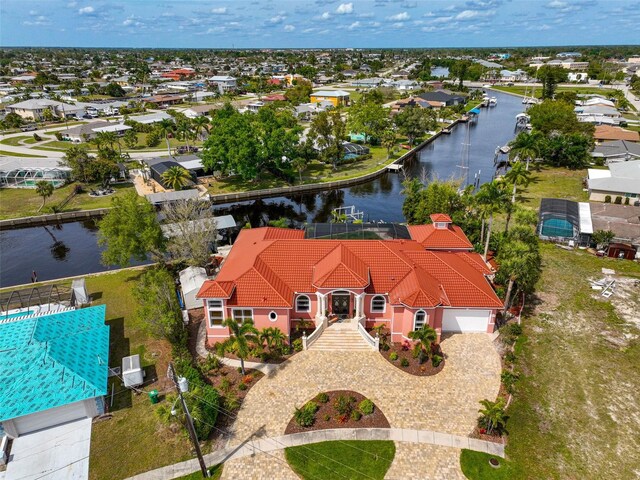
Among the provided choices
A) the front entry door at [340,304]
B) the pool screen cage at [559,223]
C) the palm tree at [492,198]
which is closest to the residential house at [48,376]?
the front entry door at [340,304]

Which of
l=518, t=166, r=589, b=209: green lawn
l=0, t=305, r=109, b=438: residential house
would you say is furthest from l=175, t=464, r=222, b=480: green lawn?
l=518, t=166, r=589, b=209: green lawn

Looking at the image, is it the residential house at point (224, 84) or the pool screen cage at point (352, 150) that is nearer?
the pool screen cage at point (352, 150)

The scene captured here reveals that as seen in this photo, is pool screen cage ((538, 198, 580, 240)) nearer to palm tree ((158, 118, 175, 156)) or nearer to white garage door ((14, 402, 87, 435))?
white garage door ((14, 402, 87, 435))

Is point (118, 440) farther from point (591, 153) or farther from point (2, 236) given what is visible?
point (591, 153)

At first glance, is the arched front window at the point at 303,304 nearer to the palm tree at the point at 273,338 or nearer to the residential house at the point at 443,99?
the palm tree at the point at 273,338

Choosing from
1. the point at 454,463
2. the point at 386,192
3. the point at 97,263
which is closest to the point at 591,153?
the point at 386,192

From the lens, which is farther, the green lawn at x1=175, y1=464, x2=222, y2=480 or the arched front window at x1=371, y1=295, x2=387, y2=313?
the arched front window at x1=371, y1=295, x2=387, y2=313

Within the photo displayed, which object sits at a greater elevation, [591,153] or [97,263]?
[591,153]
